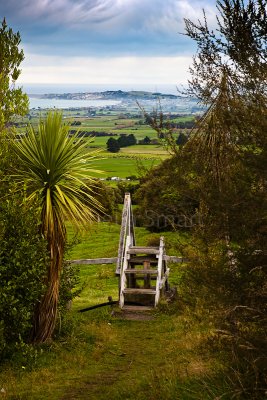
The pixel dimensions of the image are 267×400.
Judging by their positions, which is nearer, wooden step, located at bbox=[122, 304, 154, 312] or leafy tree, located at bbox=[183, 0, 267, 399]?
leafy tree, located at bbox=[183, 0, 267, 399]

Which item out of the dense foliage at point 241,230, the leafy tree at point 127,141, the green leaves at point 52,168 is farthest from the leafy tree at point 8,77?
the leafy tree at point 127,141

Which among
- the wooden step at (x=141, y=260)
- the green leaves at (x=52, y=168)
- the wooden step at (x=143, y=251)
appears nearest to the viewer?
the green leaves at (x=52, y=168)

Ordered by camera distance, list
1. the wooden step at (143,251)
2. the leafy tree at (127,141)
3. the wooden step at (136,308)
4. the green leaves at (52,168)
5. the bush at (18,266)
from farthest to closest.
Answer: the leafy tree at (127,141)
the wooden step at (143,251)
the wooden step at (136,308)
the green leaves at (52,168)
the bush at (18,266)

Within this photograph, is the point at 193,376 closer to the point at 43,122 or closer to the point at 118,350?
the point at 118,350

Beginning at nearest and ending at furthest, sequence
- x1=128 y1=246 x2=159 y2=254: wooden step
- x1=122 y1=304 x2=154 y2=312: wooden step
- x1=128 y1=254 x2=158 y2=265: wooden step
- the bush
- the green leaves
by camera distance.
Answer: the bush, the green leaves, x1=122 y1=304 x2=154 y2=312: wooden step, x1=128 y1=246 x2=159 y2=254: wooden step, x1=128 y1=254 x2=158 y2=265: wooden step

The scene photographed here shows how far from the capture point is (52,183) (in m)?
10.7

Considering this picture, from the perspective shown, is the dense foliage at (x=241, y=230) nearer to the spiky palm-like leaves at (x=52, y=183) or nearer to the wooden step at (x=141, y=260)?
the spiky palm-like leaves at (x=52, y=183)

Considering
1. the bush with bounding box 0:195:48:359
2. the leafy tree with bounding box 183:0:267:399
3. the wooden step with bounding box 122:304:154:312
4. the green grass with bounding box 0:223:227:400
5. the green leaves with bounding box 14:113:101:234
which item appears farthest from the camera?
the wooden step with bounding box 122:304:154:312

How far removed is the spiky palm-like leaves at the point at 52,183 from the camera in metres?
10.6

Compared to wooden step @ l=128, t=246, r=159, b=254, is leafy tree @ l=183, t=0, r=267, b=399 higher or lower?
higher

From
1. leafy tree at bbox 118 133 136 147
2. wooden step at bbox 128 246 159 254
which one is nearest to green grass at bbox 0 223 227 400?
wooden step at bbox 128 246 159 254

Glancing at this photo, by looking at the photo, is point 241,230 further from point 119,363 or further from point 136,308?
point 136,308

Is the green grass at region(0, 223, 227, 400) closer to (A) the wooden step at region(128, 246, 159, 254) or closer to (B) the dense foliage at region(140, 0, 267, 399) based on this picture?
(B) the dense foliage at region(140, 0, 267, 399)

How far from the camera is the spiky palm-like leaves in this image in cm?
1059
